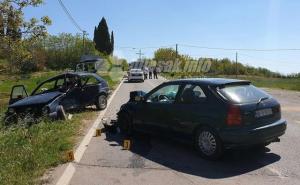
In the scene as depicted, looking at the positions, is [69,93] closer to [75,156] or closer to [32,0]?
[32,0]

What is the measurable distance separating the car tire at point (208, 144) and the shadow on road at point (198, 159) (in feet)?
0.42

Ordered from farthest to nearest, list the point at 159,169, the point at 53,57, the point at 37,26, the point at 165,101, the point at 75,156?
the point at 53,57, the point at 37,26, the point at 165,101, the point at 75,156, the point at 159,169

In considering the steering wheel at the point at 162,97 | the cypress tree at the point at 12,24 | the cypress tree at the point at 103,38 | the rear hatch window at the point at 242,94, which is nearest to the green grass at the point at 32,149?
the steering wheel at the point at 162,97

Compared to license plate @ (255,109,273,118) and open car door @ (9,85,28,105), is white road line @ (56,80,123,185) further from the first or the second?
license plate @ (255,109,273,118)

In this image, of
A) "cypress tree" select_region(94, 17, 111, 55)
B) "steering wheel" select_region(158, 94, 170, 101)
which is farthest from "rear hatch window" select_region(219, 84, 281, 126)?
"cypress tree" select_region(94, 17, 111, 55)

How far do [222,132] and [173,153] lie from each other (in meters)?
1.26

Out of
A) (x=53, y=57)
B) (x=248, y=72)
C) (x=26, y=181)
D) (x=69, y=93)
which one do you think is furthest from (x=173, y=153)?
(x=248, y=72)

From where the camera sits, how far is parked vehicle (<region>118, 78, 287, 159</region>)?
24.4ft

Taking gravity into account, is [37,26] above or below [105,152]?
above

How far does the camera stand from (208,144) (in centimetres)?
780

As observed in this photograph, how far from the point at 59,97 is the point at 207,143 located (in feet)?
21.5

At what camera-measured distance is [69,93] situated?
1389cm

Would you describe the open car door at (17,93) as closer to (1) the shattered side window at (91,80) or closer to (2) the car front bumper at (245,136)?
(1) the shattered side window at (91,80)

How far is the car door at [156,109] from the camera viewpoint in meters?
8.92
